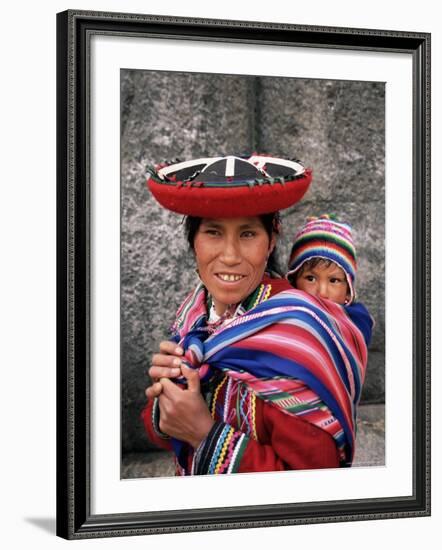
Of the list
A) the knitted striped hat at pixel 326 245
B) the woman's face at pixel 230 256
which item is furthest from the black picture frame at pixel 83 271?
the knitted striped hat at pixel 326 245

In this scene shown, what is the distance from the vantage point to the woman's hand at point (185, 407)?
2.81m

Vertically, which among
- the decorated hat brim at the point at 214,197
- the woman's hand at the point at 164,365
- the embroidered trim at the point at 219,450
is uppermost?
the decorated hat brim at the point at 214,197

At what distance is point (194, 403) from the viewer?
2814 millimetres

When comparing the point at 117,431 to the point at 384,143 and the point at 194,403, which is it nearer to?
the point at 194,403

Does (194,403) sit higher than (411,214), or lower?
lower

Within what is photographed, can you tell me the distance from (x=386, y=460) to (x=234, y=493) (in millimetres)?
453

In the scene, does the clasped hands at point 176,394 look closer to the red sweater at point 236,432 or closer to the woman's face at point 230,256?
the red sweater at point 236,432

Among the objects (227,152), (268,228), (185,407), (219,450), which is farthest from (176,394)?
(227,152)

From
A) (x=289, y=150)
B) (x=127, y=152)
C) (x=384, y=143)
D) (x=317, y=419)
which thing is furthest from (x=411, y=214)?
(x=127, y=152)

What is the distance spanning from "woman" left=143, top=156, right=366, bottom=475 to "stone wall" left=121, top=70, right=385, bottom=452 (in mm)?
38

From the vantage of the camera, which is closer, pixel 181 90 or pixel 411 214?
pixel 181 90

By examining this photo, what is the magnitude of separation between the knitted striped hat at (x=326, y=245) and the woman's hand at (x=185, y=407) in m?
0.38

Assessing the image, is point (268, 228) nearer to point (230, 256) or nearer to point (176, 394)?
point (230, 256)

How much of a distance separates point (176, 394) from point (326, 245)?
21.9 inches
